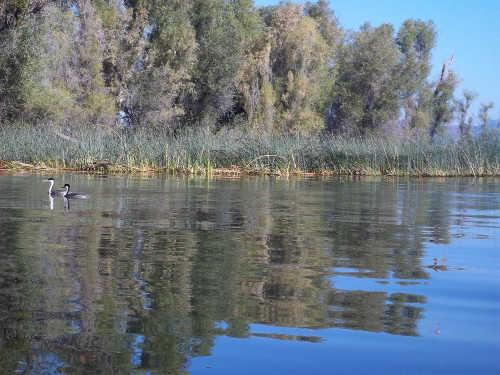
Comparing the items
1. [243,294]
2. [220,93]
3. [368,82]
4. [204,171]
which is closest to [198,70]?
[220,93]

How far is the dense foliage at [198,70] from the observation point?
123 ft

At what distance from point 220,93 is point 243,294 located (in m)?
49.1

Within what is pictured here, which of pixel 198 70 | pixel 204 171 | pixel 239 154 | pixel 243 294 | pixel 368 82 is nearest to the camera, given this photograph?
pixel 243 294

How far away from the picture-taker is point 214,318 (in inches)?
232

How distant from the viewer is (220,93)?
5538 centimetres

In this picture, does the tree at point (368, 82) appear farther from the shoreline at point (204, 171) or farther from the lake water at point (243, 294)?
the lake water at point (243, 294)

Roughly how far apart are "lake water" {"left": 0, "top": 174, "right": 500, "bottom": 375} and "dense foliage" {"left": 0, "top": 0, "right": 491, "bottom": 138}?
24525 millimetres

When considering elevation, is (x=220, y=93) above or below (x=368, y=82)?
below

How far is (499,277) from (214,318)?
358cm

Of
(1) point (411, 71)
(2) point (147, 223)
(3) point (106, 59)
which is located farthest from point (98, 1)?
(2) point (147, 223)

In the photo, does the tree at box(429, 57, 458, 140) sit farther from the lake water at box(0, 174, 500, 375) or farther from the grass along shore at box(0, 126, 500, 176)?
the lake water at box(0, 174, 500, 375)

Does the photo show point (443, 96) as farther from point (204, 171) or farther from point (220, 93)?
point (204, 171)

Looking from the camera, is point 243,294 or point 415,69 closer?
point 243,294

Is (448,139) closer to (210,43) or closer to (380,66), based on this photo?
(210,43)
